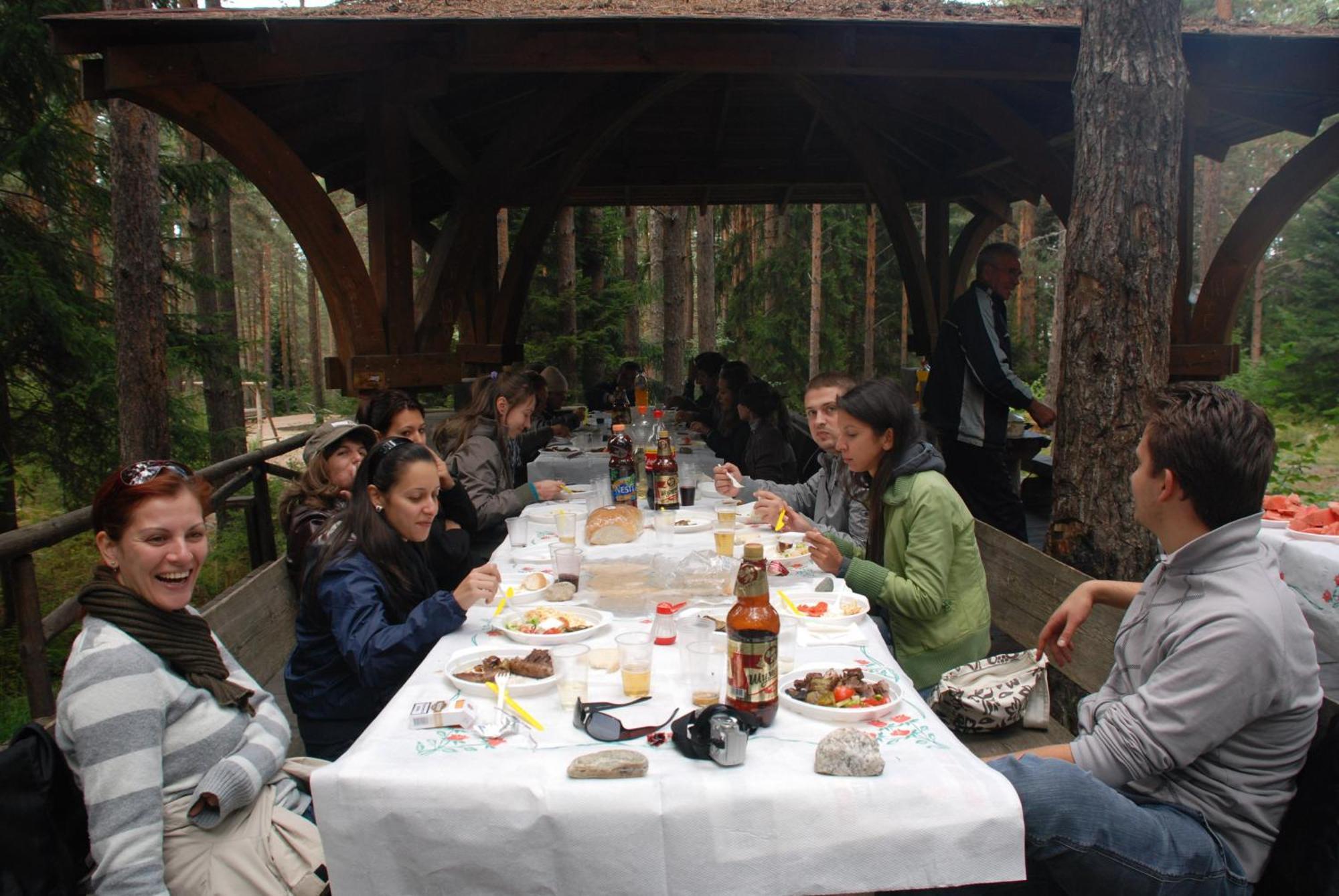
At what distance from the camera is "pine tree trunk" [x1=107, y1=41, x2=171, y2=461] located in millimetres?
9398

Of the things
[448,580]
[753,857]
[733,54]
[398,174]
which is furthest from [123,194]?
[753,857]

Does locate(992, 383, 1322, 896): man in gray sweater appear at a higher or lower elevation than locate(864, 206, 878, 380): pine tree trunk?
lower

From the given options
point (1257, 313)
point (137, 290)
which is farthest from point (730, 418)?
point (1257, 313)

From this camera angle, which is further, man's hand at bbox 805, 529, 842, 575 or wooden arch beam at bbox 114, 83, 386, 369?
wooden arch beam at bbox 114, 83, 386, 369

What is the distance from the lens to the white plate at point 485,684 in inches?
82.8

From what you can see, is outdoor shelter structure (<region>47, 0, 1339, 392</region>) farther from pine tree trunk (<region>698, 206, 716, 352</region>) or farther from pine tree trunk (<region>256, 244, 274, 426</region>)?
pine tree trunk (<region>256, 244, 274, 426</region>)

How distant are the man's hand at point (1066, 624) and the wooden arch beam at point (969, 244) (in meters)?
9.22

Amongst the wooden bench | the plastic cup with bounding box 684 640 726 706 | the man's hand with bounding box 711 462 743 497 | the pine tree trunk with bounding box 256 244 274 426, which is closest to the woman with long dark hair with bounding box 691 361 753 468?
the man's hand with bounding box 711 462 743 497

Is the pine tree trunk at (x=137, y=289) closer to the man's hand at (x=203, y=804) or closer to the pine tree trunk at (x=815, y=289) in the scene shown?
the man's hand at (x=203, y=804)

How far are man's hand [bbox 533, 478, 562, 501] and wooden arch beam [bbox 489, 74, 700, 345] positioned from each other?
3.57m

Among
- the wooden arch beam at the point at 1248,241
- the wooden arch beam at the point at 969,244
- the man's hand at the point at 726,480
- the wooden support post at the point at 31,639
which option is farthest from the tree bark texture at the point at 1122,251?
the wooden arch beam at the point at 969,244

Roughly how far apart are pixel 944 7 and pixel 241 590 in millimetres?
4790

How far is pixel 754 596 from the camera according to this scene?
6.37 feet

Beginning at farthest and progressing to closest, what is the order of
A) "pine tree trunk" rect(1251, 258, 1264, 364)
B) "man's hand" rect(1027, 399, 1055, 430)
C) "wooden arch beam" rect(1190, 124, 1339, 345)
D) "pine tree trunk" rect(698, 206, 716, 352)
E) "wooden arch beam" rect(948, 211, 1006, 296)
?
1. "pine tree trunk" rect(1251, 258, 1264, 364)
2. "pine tree trunk" rect(698, 206, 716, 352)
3. "wooden arch beam" rect(948, 211, 1006, 296)
4. "wooden arch beam" rect(1190, 124, 1339, 345)
5. "man's hand" rect(1027, 399, 1055, 430)
